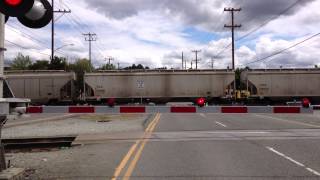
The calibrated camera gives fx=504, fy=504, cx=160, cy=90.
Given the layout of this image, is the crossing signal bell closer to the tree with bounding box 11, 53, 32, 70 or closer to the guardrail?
the guardrail

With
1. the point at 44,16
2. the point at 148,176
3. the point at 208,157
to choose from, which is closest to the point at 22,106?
the point at 44,16

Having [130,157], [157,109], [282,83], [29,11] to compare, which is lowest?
[130,157]

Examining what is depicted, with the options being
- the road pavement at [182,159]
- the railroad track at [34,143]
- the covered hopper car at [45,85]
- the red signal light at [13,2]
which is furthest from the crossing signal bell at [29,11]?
the covered hopper car at [45,85]

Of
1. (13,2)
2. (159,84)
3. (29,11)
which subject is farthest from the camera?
(159,84)

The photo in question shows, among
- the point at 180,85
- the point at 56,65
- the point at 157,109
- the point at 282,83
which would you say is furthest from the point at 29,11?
the point at 56,65

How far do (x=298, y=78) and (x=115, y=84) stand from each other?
18.4m

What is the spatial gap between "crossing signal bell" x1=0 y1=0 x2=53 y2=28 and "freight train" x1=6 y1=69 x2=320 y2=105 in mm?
42347

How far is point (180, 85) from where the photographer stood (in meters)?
50.6

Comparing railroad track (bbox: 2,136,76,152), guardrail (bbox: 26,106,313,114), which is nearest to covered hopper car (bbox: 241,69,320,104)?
guardrail (bbox: 26,106,313,114)

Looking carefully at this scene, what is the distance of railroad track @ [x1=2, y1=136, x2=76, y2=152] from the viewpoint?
15.4 m

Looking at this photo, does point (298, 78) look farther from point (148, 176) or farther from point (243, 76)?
point (148, 176)

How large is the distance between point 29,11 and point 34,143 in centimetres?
878

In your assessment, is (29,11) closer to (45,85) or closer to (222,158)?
(222,158)

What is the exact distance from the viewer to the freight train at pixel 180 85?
50188mm
